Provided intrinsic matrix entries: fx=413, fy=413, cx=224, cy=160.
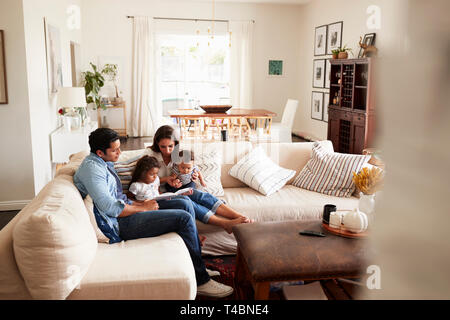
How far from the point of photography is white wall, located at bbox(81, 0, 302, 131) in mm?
8352

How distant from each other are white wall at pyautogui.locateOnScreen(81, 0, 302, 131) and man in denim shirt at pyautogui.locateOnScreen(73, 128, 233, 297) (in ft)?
20.6

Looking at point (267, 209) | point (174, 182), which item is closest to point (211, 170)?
point (174, 182)

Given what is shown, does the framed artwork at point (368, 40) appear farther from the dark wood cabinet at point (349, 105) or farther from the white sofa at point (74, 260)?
the white sofa at point (74, 260)

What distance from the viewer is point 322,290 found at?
218cm

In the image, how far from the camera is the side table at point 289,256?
2.04m

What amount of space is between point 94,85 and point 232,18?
3265 millimetres

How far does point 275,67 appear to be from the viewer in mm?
9258

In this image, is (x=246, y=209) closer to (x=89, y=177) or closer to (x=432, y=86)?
(x=89, y=177)

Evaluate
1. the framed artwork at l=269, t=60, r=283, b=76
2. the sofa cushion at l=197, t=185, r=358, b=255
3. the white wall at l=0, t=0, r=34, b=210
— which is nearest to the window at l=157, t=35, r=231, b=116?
the framed artwork at l=269, t=60, r=283, b=76

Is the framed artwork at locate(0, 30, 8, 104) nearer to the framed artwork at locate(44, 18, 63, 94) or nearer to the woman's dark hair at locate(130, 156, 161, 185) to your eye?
the framed artwork at locate(44, 18, 63, 94)

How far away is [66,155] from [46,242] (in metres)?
3.42

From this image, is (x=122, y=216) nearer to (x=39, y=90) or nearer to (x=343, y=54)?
(x=39, y=90)
